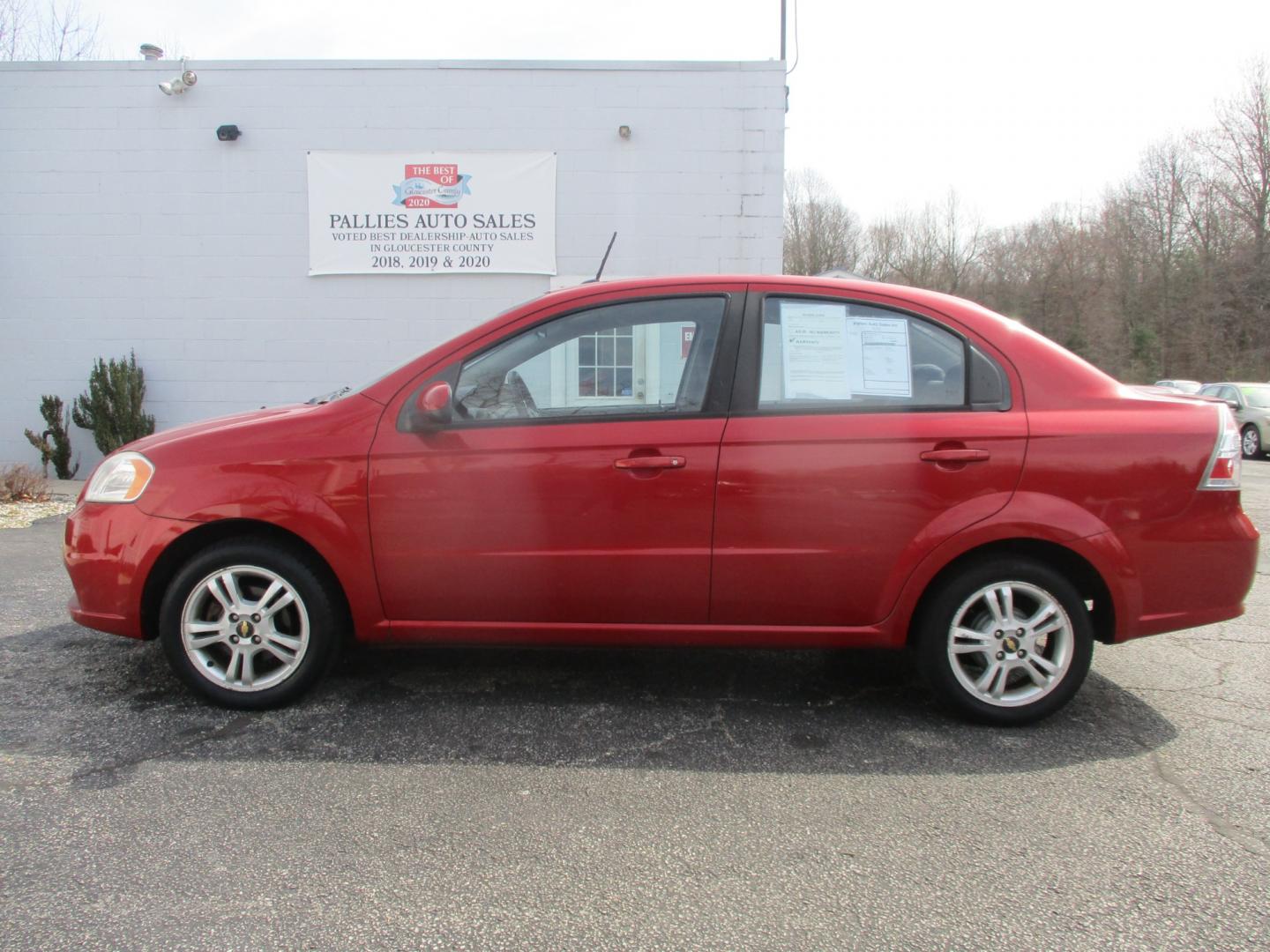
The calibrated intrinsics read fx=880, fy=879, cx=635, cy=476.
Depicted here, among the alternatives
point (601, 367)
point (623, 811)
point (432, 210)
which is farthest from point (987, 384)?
point (432, 210)

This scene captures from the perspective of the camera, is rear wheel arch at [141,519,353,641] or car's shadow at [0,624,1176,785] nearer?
car's shadow at [0,624,1176,785]

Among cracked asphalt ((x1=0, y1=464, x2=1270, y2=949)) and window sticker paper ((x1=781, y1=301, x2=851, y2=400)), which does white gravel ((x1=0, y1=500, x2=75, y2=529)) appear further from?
window sticker paper ((x1=781, y1=301, x2=851, y2=400))

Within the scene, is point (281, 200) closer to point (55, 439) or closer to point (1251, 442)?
point (55, 439)

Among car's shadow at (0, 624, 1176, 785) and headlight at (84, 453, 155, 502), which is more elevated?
headlight at (84, 453, 155, 502)

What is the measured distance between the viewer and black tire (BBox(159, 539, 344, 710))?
3389 mm

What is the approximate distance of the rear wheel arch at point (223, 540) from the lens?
11.3 feet

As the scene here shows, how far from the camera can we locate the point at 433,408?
131 inches

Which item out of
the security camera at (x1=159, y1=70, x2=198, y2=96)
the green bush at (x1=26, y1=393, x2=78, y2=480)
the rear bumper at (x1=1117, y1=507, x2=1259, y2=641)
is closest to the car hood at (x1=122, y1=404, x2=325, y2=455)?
the rear bumper at (x1=1117, y1=507, x2=1259, y2=641)

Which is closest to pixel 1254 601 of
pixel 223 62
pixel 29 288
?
pixel 223 62

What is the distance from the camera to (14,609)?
4.94 meters

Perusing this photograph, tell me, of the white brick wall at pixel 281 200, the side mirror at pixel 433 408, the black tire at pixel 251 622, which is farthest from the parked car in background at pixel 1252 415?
the black tire at pixel 251 622

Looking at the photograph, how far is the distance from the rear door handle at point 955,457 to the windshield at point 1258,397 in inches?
709

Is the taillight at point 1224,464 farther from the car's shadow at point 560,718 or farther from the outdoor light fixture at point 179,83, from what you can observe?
the outdoor light fixture at point 179,83

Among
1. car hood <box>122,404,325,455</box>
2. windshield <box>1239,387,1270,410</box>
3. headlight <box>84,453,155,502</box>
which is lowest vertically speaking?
headlight <box>84,453,155,502</box>
